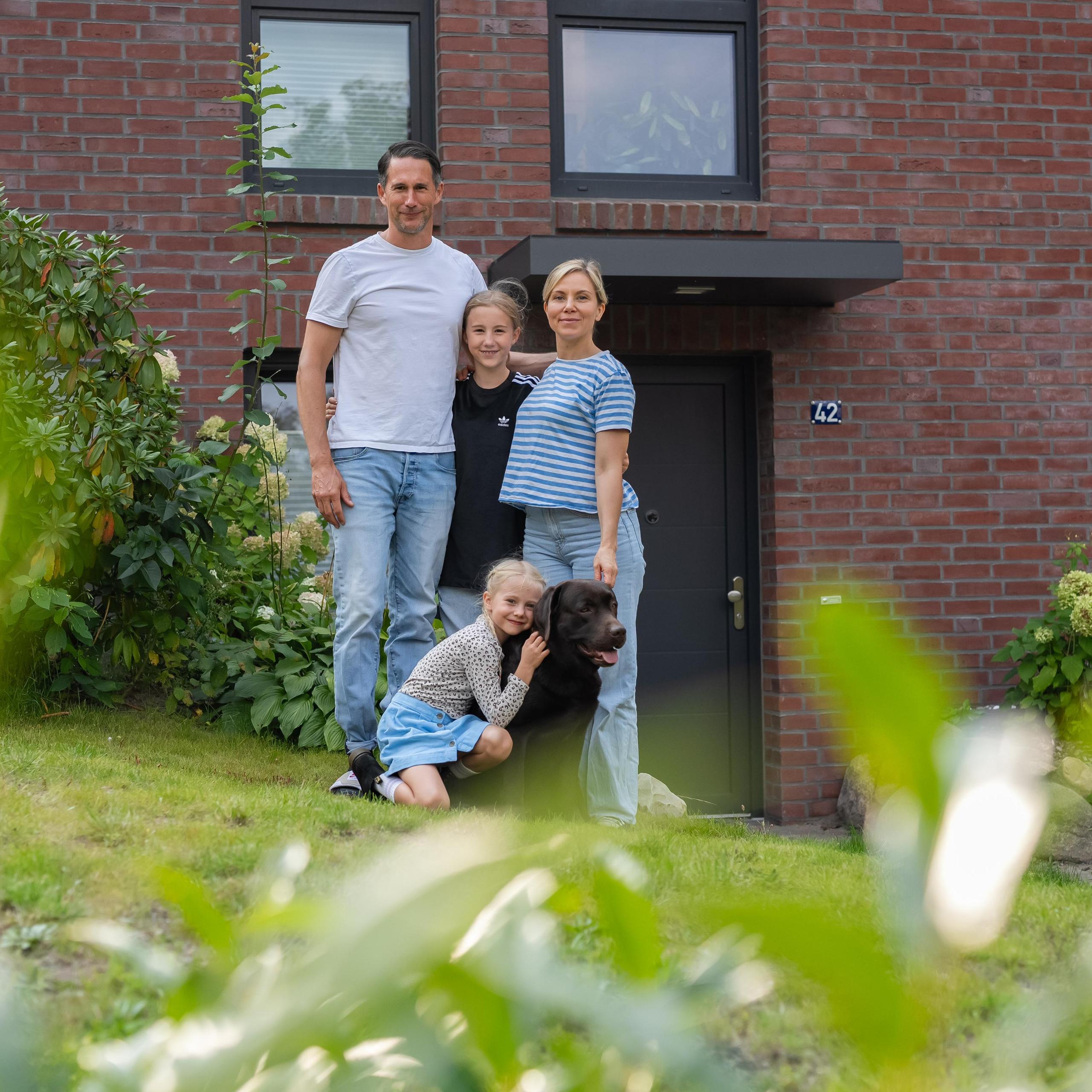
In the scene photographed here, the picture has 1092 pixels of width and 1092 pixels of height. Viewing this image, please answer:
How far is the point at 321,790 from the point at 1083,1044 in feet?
13.2

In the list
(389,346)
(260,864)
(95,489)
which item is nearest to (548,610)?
(389,346)

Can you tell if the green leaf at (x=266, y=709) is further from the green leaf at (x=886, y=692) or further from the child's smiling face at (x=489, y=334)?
the green leaf at (x=886, y=692)

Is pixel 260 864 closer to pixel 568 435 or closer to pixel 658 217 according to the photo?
pixel 568 435

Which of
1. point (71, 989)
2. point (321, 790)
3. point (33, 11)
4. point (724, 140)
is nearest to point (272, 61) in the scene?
point (33, 11)

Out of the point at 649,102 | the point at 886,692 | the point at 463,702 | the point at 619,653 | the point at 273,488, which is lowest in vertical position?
the point at 463,702

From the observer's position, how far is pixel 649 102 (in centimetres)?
667

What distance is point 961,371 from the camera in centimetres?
673

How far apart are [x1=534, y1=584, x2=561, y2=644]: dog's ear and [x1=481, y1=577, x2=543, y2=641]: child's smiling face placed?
0.11 m

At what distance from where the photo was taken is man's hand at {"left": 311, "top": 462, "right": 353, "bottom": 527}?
4195 mm

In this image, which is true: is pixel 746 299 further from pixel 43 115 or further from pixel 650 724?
pixel 43 115

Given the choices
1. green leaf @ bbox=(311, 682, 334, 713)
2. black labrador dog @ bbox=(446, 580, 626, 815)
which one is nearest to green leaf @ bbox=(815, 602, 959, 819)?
black labrador dog @ bbox=(446, 580, 626, 815)

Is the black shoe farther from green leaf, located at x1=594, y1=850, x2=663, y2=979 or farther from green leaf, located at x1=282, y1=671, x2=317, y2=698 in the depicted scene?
green leaf, located at x1=594, y1=850, x2=663, y2=979

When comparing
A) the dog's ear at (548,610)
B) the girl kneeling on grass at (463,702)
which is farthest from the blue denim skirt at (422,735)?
the dog's ear at (548,610)

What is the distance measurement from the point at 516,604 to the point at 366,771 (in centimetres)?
85
